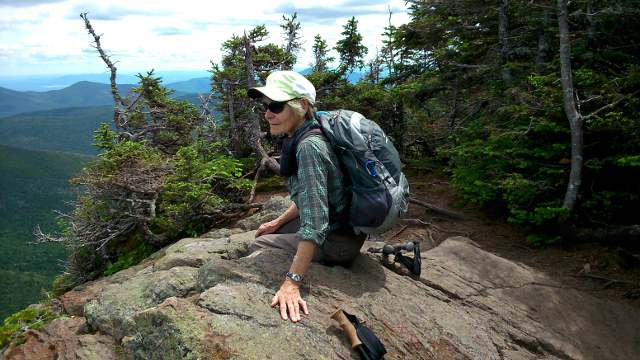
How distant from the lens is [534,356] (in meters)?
3.37

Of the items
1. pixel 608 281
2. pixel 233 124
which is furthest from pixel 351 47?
pixel 608 281

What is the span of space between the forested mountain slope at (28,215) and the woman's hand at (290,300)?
301 ft

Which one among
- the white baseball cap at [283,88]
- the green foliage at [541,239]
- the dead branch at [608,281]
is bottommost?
the dead branch at [608,281]

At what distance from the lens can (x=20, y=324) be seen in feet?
14.7

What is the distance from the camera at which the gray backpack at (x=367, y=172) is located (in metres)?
2.90

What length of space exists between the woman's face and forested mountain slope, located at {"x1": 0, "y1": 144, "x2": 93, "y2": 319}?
91892mm

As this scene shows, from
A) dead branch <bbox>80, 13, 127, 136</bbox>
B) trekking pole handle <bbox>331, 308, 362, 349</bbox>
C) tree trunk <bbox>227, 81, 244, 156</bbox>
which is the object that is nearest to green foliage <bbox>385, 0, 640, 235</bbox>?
trekking pole handle <bbox>331, 308, 362, 349</bbox>

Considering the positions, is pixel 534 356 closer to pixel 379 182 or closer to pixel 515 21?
pixel 379 182

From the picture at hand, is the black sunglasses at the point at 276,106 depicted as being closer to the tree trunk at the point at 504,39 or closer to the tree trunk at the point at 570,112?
the tree trunk at the point at 570,112

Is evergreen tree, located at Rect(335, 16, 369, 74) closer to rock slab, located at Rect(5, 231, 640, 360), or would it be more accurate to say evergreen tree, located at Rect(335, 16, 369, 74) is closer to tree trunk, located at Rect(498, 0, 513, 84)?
tree trunk, located at Rect(498, 0, 513, 84)

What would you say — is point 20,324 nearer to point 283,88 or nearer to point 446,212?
point 283,88

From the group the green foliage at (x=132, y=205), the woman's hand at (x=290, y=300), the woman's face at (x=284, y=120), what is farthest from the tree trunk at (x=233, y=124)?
the woman's hand at (x=290, y=300)

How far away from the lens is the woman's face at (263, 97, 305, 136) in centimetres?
302

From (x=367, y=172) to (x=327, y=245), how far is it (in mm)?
952
